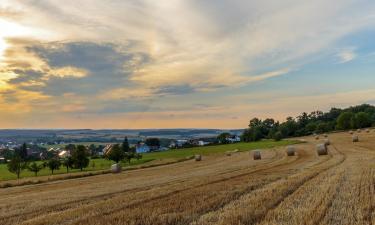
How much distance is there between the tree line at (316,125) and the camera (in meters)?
118

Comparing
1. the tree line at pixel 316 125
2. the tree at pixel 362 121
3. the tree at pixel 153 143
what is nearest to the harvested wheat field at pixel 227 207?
the tree line at pixel 316 125

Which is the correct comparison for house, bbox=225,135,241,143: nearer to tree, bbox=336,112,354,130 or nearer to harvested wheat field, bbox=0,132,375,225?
tree, bbox=336,112,354,130

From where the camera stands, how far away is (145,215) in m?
10.1

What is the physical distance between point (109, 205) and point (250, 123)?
165 m

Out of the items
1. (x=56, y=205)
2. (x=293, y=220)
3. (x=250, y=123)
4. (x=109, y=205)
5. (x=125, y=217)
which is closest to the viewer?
(x=293, y=220)

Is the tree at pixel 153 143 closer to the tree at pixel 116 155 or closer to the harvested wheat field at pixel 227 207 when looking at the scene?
the tree at pixel 116 155

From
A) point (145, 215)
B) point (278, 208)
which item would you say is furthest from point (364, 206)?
point (145, 215)

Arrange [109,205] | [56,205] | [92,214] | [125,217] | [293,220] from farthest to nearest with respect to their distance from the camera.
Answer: [56,205]
[109,205]
[92,214]
[125,217]
[293,220]

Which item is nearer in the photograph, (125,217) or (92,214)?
(125,217)

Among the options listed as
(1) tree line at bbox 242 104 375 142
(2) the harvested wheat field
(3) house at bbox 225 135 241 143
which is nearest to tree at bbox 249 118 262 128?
(1) tree line at bbox 242 104 375 142

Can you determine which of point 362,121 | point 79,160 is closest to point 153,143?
point 362,121

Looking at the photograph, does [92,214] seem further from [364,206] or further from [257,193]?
[364,206]

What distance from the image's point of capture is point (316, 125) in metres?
136

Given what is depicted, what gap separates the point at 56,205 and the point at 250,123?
164 meters
